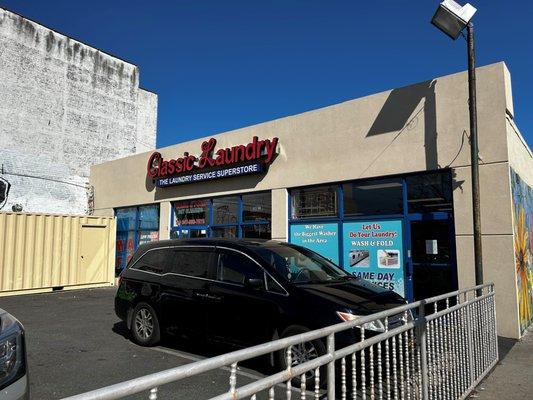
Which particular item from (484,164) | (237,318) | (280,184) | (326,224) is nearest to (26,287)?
(280,184)

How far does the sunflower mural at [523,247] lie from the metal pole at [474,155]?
3.06 ft

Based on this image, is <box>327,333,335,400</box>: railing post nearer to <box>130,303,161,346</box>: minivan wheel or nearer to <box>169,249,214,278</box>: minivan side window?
<box>169,249,214,278</box>: minivan side window

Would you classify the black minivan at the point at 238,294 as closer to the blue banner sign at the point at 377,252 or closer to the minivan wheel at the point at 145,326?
the minivan wheel at the point at 145,326

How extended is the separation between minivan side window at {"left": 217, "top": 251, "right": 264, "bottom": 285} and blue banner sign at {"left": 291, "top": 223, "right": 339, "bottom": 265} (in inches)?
191

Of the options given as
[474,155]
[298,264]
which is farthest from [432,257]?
[298,264]

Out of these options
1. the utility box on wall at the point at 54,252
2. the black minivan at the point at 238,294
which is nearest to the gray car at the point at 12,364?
the black minivan at the point at 238,294

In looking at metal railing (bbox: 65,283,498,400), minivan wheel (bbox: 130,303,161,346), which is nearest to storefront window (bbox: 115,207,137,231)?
minivan wheel (bbox: 130,303,161,346)

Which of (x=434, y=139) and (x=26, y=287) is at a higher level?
(x=434, y=139)

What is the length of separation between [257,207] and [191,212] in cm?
314

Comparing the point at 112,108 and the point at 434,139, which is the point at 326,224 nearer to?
the point at 434,139

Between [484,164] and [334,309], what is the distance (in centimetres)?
537

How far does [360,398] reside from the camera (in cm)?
342

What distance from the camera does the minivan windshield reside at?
20.5 ft

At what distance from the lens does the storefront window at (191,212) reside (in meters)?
15.1
